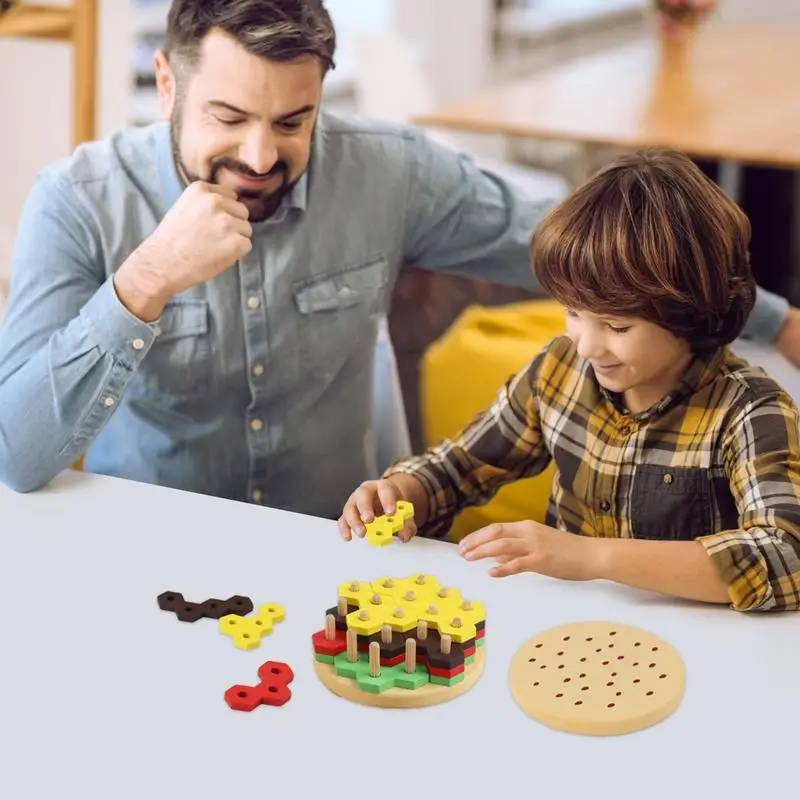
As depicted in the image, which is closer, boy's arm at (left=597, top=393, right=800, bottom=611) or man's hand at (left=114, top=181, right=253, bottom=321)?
boy's arm at (left=597, top=393, right=800, bottom=611)

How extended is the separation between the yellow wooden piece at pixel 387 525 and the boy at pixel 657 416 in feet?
0.05

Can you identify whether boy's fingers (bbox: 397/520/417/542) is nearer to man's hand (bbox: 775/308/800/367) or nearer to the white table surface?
the white table surface

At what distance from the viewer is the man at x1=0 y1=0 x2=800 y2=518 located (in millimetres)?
1332

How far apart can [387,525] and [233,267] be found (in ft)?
1.48

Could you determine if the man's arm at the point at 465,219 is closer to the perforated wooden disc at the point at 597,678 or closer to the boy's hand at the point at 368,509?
the boy's hand at the point at 368,509

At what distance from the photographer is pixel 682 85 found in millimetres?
3227

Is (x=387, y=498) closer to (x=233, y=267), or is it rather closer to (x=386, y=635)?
(x=386, y=635)

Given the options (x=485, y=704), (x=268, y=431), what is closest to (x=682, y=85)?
(x=268, y=431)

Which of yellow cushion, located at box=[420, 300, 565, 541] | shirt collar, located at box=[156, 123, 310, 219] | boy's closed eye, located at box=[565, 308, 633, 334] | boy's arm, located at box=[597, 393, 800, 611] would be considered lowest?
yellow cushion, located at box=[420, 300, 565, 541]

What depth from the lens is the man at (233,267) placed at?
4.37 feet

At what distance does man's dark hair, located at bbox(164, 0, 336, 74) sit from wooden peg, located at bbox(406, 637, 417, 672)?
25.8 inches

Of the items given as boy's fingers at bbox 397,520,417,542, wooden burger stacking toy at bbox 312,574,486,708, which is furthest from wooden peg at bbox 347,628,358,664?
boy's fingers at bbox 397,520,417,542

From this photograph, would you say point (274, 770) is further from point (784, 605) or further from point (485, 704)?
point (784, 605)

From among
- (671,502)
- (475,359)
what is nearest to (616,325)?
(671,502)
